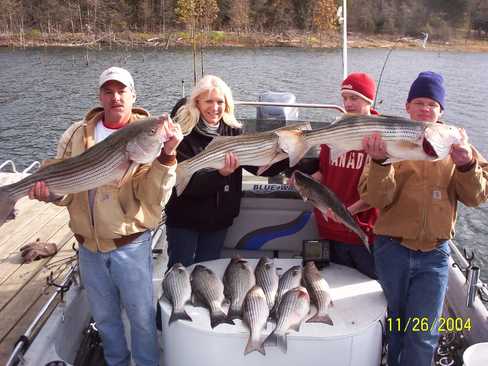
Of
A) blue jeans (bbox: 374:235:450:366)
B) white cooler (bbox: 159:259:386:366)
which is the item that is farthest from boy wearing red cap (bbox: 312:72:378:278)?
white cooler (bbox: 159:259:386:366)

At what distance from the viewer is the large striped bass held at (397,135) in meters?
2.79

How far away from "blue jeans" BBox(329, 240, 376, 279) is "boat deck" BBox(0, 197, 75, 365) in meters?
3.38

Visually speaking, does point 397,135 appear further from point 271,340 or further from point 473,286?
point 473,286

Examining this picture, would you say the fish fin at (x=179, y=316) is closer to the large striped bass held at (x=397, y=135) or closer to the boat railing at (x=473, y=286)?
the large striped bass held at (x=397, y=135)

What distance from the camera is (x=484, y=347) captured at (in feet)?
10.0

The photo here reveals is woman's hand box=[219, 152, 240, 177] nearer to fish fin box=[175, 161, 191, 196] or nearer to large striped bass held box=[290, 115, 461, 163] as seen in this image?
fish fin box=[175, 161, 191, 196]

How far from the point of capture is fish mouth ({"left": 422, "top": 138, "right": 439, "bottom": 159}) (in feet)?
9.15

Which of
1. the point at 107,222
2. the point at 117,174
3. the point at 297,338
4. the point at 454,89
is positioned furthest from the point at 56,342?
the point at 454,89

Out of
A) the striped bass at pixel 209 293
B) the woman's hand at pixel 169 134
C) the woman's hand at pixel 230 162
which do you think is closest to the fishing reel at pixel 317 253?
the striped bass at pixel 209 293

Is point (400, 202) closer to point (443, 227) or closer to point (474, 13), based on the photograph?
point (443, 227)

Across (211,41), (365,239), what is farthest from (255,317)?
(211,41)

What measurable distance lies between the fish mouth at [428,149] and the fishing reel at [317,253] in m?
1.28

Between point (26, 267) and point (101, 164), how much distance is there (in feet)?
14.4

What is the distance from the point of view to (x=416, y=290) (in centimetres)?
316
